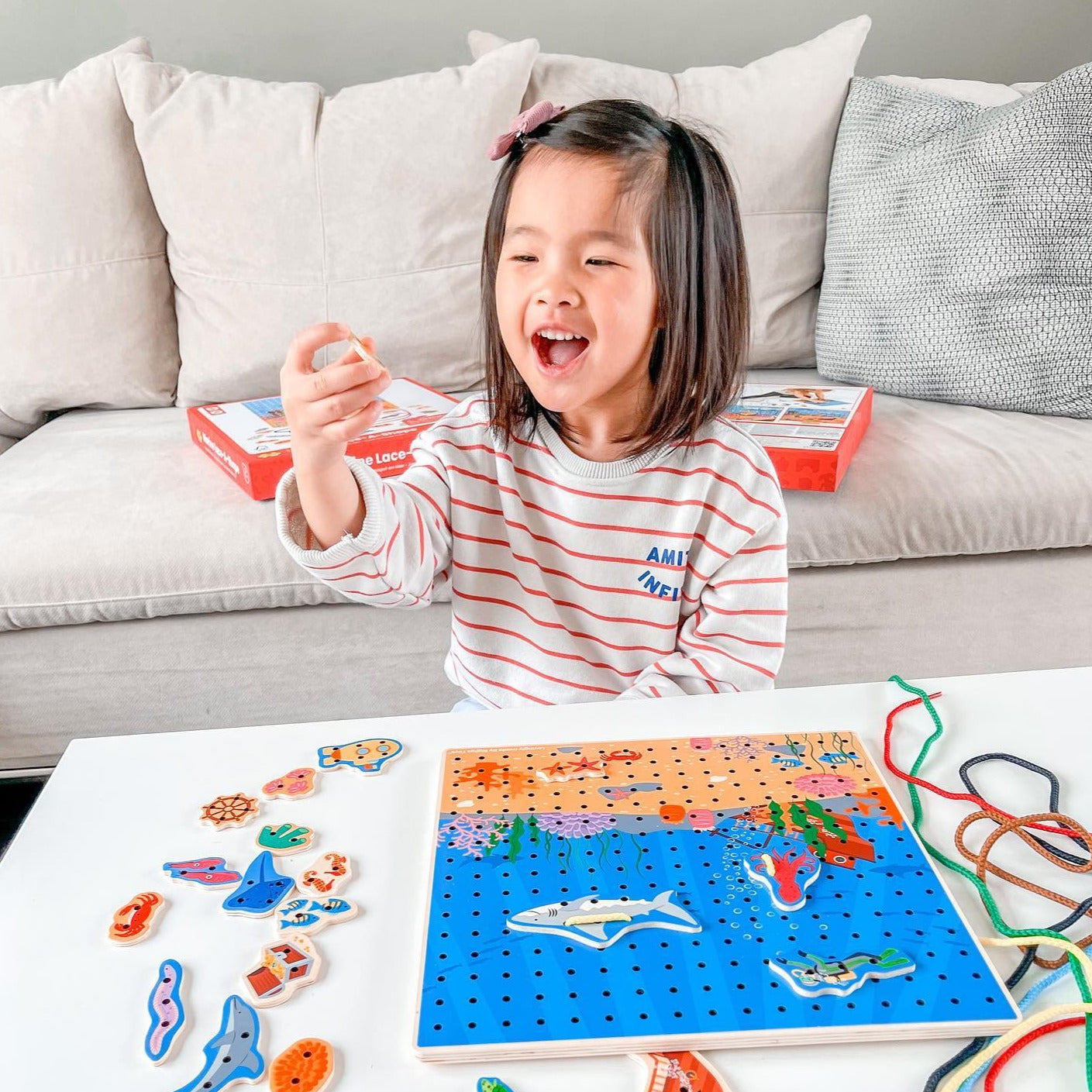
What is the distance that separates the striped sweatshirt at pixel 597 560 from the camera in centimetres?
91

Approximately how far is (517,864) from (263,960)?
136 millimetres

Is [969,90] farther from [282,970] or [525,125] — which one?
[282,970]

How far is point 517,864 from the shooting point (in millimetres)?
559

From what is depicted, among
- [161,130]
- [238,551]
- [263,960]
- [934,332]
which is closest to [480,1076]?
[263,960]

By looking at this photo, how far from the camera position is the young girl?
82 cm

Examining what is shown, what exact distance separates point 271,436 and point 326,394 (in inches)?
32.1

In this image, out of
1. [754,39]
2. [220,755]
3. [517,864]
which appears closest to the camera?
[517,864]

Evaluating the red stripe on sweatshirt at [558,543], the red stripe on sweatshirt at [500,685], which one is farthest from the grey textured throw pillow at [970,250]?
the red stripe on sweatshirt at [500,685]

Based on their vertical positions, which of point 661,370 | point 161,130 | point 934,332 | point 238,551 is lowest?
point 238,551

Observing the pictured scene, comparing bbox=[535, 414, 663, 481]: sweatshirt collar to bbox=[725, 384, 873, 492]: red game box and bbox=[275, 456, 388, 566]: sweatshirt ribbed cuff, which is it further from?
bbox=[725, 384, 873, 492]: red game box

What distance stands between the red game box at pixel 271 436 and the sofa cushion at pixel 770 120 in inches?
23.0

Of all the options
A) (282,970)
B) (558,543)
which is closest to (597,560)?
(558,543)

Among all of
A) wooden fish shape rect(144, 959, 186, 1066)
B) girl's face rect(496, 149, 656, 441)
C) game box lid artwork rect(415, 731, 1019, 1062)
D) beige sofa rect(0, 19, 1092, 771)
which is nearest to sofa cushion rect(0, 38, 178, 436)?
beige sofa rect(0, 19, 1092, 771)

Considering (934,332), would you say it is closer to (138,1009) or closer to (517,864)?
(517,864)
